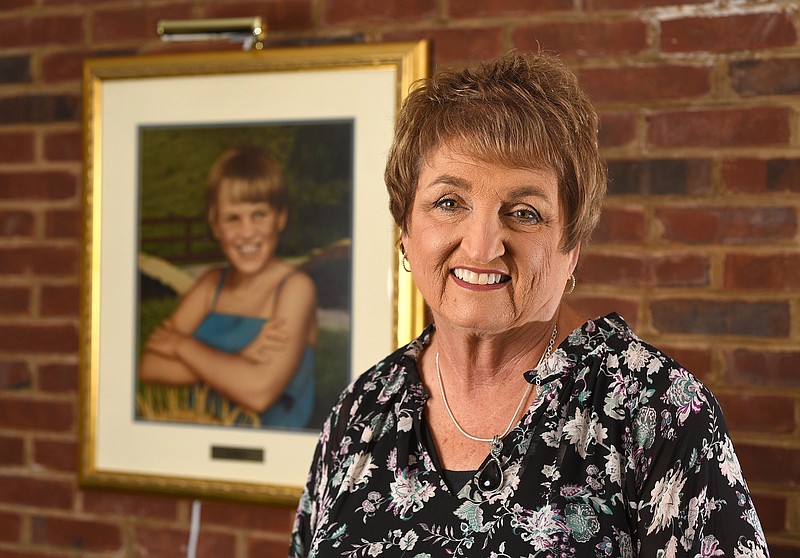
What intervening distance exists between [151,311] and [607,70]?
1182mm

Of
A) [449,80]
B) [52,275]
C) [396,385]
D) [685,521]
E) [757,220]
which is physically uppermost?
[449,80]

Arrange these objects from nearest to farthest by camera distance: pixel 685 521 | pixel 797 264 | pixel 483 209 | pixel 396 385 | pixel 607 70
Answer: pixel 685 521 → pixel 483 209 → pixel 396 385 → pixel 797 264 → pixel 607 70

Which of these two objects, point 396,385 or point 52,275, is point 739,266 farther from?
point 52,275

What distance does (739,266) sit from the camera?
5.89 ft

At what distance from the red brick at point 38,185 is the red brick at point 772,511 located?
67.8 inches

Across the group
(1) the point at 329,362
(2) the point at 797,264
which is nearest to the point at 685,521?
(2) the point at 797,264

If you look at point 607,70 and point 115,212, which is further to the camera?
point 115,212

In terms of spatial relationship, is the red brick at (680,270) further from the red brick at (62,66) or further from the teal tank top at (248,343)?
the red brick at (62,66)

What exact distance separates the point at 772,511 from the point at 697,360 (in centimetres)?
33

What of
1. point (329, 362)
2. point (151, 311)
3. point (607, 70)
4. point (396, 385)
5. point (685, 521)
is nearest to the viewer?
point (685, 521)

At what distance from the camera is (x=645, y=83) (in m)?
1.85

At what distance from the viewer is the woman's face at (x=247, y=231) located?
205cm

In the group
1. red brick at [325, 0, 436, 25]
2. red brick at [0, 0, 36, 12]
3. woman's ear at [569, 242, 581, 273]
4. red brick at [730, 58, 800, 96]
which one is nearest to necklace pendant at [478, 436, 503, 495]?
woman's ear at [569, 242, 581, 273]

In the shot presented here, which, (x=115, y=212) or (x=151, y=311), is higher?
(x=115, y=212)
